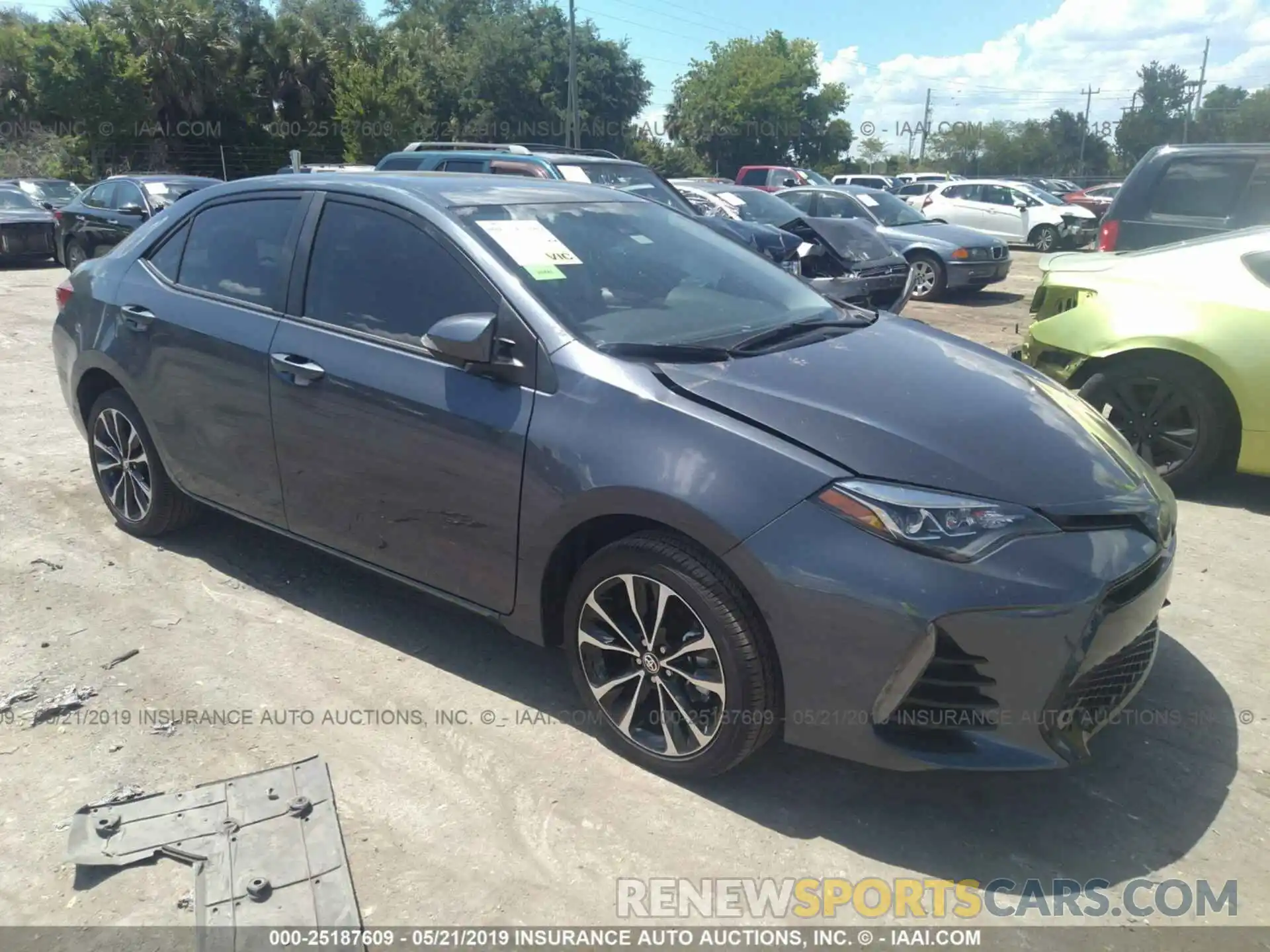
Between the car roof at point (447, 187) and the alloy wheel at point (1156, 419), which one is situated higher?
the car roof at point (447, 187)

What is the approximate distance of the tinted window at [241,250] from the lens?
3.91 meters

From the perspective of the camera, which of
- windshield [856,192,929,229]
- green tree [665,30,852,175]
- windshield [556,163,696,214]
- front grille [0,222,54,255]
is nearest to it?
windshield [556,163,696,214]

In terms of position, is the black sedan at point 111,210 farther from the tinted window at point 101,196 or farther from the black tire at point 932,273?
the black tire at point 932,273

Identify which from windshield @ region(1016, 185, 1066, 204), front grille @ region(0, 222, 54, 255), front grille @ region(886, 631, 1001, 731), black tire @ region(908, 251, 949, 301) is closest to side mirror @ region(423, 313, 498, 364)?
front grille @ region(886, 631, 1001, 731)

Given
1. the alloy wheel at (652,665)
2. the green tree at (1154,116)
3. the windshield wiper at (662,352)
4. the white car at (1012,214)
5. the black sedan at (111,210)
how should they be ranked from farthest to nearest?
the green tree at (1154,116), the white car at (1012,214), the black sedan at (111,210), the windshield wiper at (662,352), the alloy wheel at (652,665)

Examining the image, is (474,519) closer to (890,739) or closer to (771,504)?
(771,504)

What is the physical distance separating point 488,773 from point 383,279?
174 centimetres

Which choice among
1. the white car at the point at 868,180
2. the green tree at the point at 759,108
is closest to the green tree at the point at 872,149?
the green tree at the point at 759,108

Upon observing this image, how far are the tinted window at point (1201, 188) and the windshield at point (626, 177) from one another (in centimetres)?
436

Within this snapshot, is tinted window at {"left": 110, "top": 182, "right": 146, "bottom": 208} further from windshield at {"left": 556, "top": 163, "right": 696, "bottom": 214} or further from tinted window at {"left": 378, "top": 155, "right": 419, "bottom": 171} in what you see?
windshield at {"left": 556, "top": 163, "right": 696, "bottom": 214}

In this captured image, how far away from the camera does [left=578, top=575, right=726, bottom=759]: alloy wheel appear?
9.30ft

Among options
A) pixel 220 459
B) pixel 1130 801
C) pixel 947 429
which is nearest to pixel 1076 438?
pixel 947 429

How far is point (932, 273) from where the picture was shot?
1366cm

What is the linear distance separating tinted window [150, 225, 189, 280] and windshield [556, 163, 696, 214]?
19.7 feet
